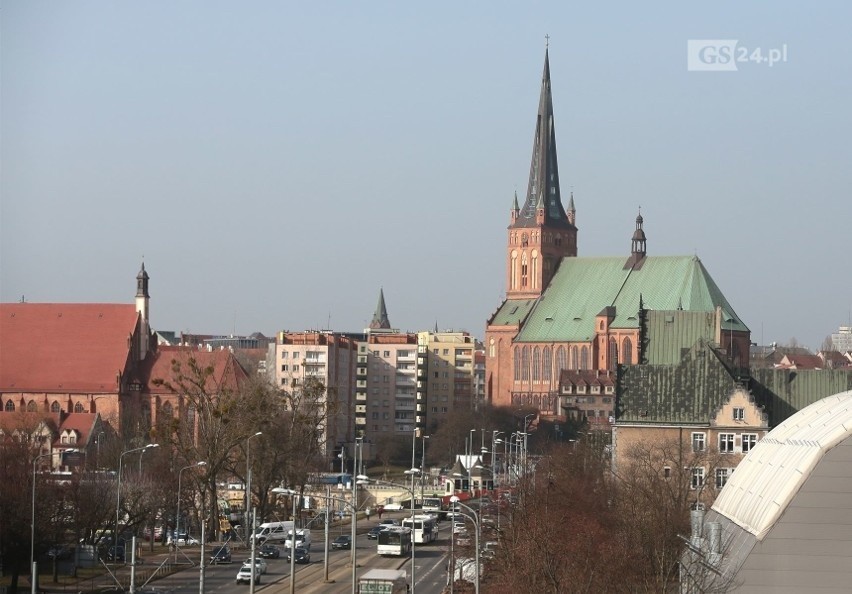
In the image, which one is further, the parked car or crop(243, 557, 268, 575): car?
the parked car

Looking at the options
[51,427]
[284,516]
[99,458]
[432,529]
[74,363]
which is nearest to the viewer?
[432,529]

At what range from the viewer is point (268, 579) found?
273 ft

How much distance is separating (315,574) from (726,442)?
2435 centimetres

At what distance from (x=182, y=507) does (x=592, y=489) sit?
98.8 feet

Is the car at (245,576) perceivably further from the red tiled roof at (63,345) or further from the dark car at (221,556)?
the red tiled roof at (63,345)

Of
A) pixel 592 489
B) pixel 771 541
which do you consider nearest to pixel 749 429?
pixel 592 489

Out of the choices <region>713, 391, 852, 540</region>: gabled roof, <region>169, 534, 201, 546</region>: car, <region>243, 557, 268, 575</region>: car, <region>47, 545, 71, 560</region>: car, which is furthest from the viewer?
<region>169, 534, 201, 546</region>: car

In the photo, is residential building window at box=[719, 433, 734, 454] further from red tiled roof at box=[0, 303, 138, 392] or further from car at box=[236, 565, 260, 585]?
red tiled roof at box=[0, 303, 138, 392]

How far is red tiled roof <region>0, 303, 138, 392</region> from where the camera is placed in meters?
192

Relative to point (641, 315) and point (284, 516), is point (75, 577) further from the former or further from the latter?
point (641, 315)

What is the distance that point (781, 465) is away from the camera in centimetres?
6125

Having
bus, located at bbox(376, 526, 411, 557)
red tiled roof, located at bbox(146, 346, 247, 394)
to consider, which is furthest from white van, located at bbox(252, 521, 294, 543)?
red tiled roof, located at bbox(146, 346, 247, 394)

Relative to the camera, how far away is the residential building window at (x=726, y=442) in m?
98.2

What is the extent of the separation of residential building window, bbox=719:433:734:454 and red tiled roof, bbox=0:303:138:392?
102885 mm
